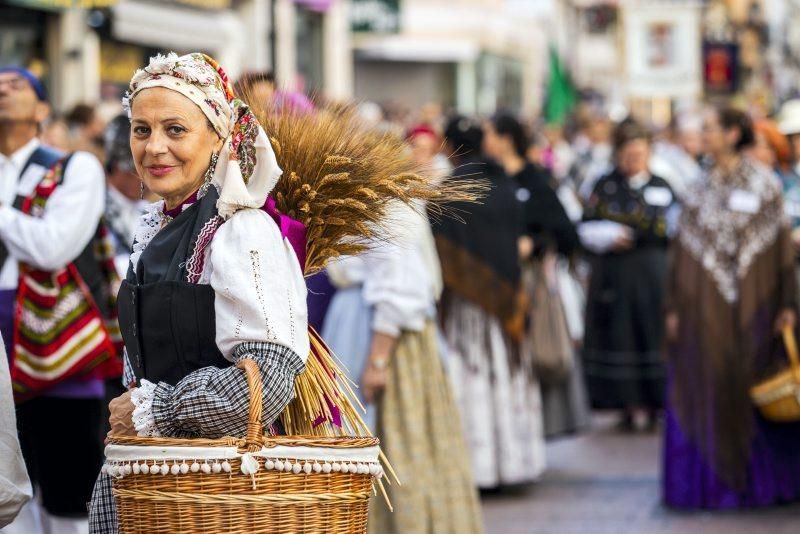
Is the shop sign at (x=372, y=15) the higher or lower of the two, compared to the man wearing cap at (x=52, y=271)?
higher

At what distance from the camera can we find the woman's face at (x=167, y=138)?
3592 mm

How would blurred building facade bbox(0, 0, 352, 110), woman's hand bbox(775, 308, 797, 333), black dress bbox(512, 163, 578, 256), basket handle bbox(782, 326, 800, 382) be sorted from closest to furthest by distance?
basket handle bbox(782, 326, 800, 382) < woman's hand bbox(775, 308, 797, 333) < black dress bbox(512, 163, 578, 256) < blurred building facade bbox(0, 0, 352, 110)

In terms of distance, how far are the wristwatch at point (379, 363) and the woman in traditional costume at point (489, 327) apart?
6.03ft

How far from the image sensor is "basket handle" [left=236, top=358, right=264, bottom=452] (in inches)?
125

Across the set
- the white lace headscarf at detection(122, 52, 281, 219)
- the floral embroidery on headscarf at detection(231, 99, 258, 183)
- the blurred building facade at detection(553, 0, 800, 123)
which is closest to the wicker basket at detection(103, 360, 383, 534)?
the white lace headscarf at detection(122, 52, 281, 219)

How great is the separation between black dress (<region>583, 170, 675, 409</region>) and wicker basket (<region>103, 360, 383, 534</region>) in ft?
27.8

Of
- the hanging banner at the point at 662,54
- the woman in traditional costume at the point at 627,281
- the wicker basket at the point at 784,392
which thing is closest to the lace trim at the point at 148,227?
the wicker basket at the point at 784,392

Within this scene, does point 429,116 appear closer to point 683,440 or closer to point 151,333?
point 683,440

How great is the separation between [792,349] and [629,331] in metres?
3.88

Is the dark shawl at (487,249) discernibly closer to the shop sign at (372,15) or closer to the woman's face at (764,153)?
the woman's face at (764,153)

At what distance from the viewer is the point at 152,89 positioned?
363 centimetres

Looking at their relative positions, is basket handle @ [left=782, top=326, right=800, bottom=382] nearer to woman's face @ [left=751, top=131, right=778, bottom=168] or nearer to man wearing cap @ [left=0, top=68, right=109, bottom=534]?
woman's face @ [left=751, top=131, right=778, bottom=168]

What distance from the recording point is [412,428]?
6.85 m

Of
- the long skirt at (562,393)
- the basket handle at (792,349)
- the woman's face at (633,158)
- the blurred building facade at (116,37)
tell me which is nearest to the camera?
the basket handle at (792,349)
